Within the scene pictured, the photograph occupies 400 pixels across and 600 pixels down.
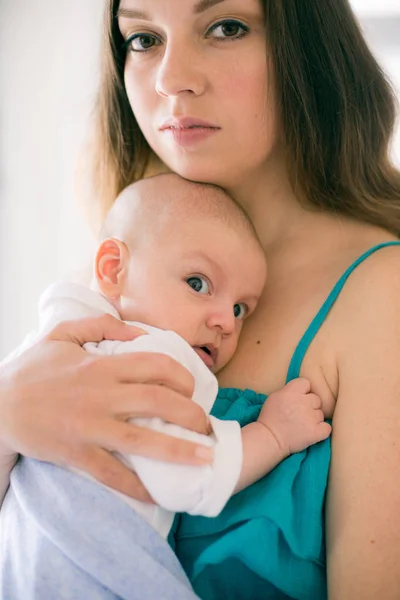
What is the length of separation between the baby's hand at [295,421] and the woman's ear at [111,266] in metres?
0.35

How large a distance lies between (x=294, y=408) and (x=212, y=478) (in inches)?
7.9

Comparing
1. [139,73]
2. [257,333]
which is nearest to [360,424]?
[257,333]

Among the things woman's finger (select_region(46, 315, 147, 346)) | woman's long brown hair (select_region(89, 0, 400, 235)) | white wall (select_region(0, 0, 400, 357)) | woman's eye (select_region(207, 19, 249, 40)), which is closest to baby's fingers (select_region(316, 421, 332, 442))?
woman's finger (select_region(46, 315, 147, 346))

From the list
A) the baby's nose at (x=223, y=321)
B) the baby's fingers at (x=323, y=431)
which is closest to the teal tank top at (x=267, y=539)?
the baby's fingers at (x=323, y=431)

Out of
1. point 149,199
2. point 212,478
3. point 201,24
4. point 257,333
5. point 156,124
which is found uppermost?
point 201,24

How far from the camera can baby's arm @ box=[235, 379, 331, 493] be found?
1.13 metres

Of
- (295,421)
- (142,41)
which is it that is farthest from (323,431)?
(142,41)

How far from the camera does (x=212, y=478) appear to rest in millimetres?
1035

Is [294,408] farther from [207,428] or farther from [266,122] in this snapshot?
[266,122]

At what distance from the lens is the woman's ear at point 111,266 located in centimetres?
130

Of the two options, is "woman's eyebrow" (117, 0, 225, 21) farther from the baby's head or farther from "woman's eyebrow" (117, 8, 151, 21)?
the baby's head

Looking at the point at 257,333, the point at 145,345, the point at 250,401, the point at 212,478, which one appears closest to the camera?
the point at 212,478

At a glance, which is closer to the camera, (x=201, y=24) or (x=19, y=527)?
(x=19, y=527)

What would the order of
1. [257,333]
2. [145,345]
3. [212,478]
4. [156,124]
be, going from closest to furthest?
[212,478] → [145,345] → [257,333] → [156,124]
